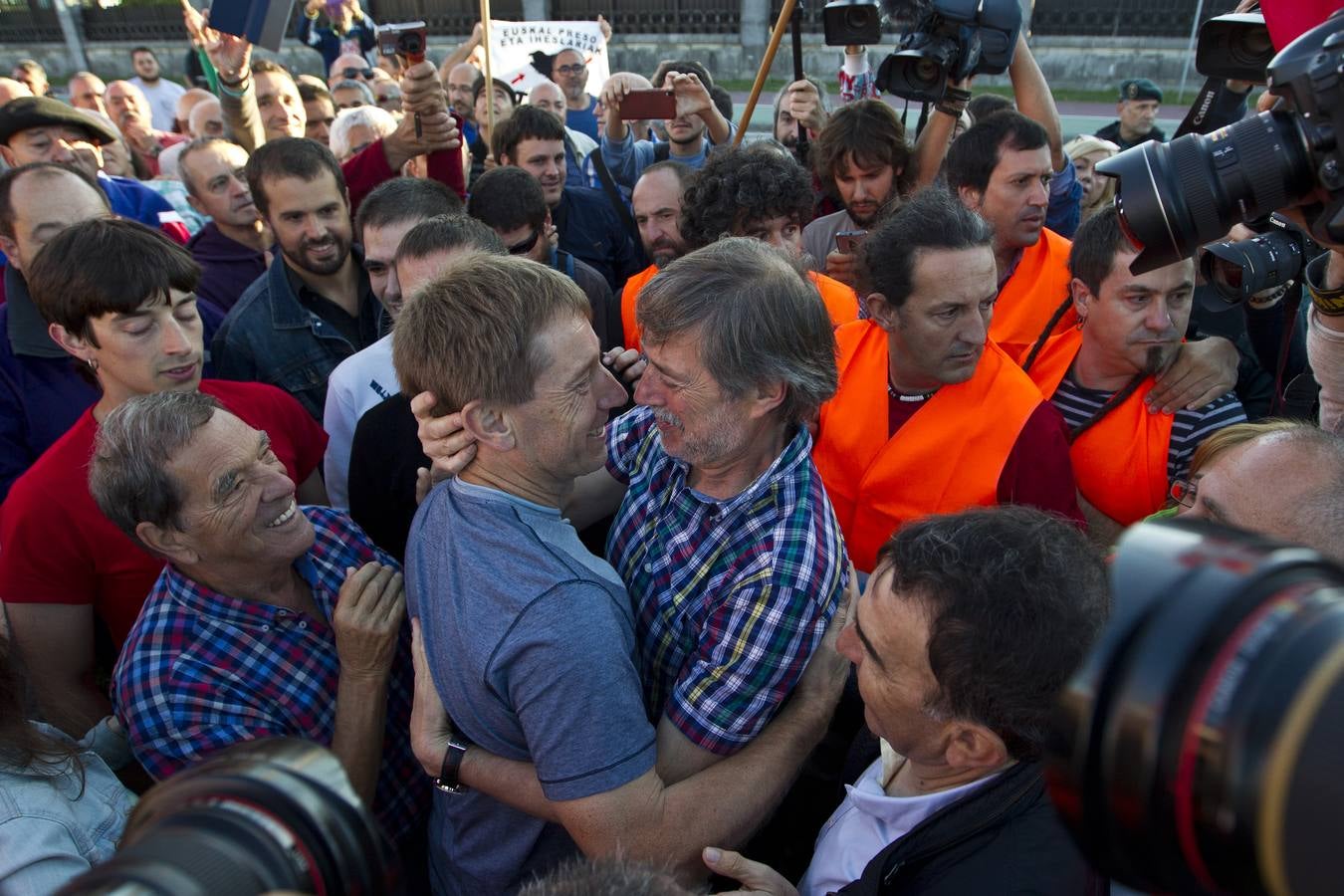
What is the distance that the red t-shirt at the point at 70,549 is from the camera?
6.68 feet

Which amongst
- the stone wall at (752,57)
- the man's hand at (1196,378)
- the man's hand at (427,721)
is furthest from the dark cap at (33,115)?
the stone wall at (752,57)

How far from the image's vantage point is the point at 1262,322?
2592 millimetres

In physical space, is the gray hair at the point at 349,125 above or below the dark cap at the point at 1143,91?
below

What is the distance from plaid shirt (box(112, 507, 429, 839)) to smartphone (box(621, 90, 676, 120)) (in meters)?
3.23

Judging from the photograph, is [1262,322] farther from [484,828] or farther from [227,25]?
[227,25]

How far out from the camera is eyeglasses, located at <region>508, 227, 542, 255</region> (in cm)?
339

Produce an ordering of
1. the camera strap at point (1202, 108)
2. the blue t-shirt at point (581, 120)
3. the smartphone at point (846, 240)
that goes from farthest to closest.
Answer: the blue t-shirt at point (581, 120), the smartphone at point (846, 240), the camera strap at point (1202, 108)

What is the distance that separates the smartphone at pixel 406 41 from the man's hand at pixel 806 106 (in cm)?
227

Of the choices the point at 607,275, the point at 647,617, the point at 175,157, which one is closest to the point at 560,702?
the point at 647,617

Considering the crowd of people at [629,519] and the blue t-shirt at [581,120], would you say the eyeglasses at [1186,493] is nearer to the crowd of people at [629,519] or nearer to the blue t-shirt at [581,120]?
the crowd of people at [629,519]

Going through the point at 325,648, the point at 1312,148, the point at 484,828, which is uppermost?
the point at 1312,148

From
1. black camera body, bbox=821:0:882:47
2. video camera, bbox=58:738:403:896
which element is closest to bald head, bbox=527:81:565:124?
black camera body, bbox=821:0:882:47

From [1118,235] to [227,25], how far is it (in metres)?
3.85

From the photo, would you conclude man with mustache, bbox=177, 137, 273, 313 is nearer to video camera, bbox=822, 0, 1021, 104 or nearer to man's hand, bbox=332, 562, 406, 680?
man's hand, bbox=332, 562, 406, 680
